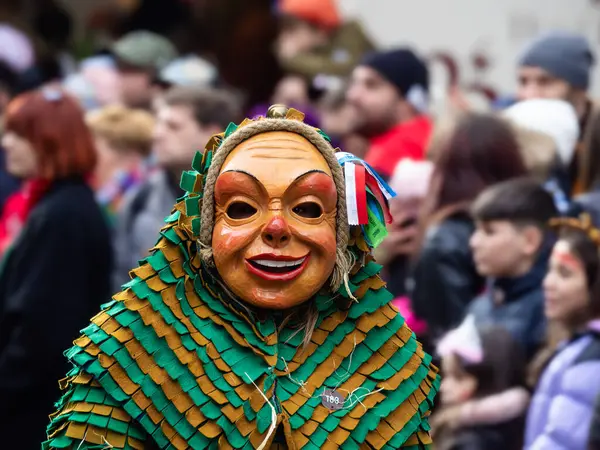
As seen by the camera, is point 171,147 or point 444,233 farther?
point 171,147

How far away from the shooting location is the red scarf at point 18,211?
651 centimetres

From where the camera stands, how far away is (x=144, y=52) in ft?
34.8

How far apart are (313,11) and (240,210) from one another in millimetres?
6918

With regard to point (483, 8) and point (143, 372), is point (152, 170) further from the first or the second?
point (143, 372)

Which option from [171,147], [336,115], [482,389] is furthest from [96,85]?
[482,389]

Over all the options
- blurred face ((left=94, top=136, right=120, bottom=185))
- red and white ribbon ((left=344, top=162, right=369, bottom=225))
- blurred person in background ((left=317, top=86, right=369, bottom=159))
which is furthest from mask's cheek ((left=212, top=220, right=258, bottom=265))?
blurred person in background ((left=317, top=86, right=369, bottom=159))

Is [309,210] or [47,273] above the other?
[309,210]

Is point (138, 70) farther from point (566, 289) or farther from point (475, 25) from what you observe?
point (566, 289)

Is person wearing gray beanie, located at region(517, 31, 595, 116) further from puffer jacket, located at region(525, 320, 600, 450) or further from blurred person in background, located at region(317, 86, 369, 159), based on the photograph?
puffer jacket, located at region(525, 320, 600, 450)

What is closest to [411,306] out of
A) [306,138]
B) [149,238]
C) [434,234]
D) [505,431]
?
[434,234]

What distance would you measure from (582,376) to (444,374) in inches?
31.5

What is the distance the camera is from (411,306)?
639 centimetres

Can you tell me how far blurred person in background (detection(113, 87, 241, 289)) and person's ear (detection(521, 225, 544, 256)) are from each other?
1.89m

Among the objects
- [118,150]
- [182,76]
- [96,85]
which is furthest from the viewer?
[96,85]
